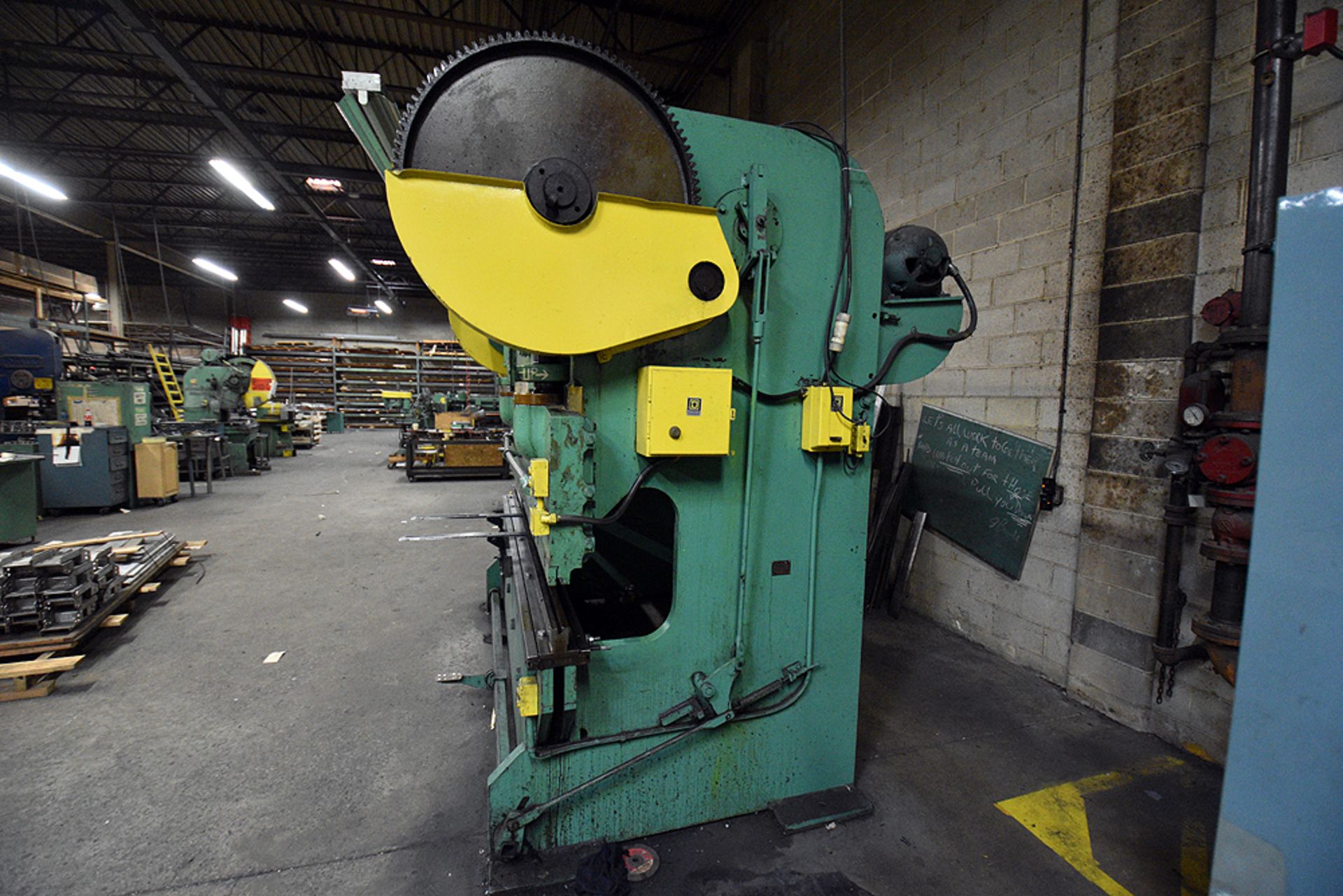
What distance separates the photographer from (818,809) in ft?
5.54

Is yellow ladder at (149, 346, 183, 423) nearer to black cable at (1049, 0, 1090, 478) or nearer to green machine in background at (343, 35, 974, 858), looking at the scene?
green machine in background at (343, 35, 974, 858)

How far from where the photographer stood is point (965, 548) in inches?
119

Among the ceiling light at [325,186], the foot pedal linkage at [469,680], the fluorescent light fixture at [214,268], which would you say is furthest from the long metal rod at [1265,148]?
the fluorescent light fixture at [214,268]

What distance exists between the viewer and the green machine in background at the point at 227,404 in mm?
7211

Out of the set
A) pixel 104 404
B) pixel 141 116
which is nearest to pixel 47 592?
pixel 104 404

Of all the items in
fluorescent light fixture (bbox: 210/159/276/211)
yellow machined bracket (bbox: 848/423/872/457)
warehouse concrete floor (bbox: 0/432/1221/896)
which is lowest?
warehouse concrete floor (bbox: 0/432/1221/896)

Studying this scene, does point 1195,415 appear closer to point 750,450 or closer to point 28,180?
point 750,450

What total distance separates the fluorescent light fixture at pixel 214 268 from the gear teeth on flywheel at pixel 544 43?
1312 centimetres

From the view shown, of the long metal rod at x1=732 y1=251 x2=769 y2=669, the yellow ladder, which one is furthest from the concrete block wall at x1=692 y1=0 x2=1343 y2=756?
the yellow ladder

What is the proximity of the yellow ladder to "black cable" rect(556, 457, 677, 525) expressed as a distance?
30.9 feet

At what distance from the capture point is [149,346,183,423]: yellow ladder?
7.90 metres

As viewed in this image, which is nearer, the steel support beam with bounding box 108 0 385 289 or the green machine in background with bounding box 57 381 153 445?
the steel support beam with bounding box 108 0 385 289

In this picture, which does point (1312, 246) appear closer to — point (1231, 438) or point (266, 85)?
point (1231, 438)

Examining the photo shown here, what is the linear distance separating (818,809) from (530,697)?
1017 mm
